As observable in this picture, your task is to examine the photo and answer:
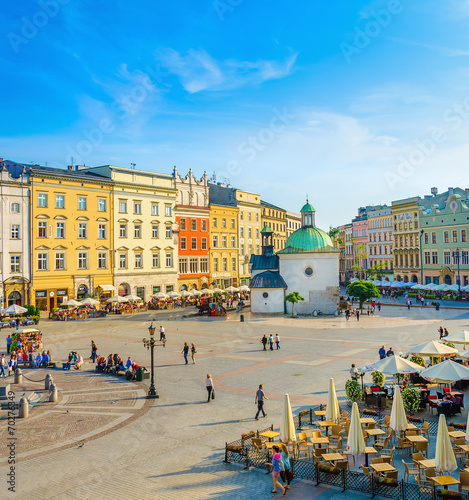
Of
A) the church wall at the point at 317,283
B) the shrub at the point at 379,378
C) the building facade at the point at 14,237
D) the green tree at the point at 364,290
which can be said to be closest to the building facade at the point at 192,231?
the church wall at the point at 317,283

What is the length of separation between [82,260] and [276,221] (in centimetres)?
4805

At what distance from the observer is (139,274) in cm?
6444

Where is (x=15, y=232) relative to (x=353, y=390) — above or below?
above

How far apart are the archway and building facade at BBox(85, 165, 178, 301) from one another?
12.5m

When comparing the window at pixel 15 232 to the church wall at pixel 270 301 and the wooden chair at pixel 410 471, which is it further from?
the wooden chair at pixel 410 471

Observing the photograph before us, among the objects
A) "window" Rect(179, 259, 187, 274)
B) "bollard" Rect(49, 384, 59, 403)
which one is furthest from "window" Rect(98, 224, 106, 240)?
"bollard" Rect(49, 384, 59, 403)

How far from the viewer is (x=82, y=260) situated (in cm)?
5788

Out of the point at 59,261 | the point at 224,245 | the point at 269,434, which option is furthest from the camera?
the point at 224,245

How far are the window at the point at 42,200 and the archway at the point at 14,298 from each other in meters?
9.91

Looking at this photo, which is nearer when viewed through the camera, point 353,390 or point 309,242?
point 353,390

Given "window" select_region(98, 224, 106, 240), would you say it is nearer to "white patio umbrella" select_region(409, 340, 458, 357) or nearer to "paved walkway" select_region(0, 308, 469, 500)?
"paved walkway" select_region(0, 308, 469, 500)

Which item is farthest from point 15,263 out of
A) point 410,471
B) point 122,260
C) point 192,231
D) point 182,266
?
point 410,471

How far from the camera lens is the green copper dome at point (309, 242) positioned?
58.4 m

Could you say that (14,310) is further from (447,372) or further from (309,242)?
(447,372)
